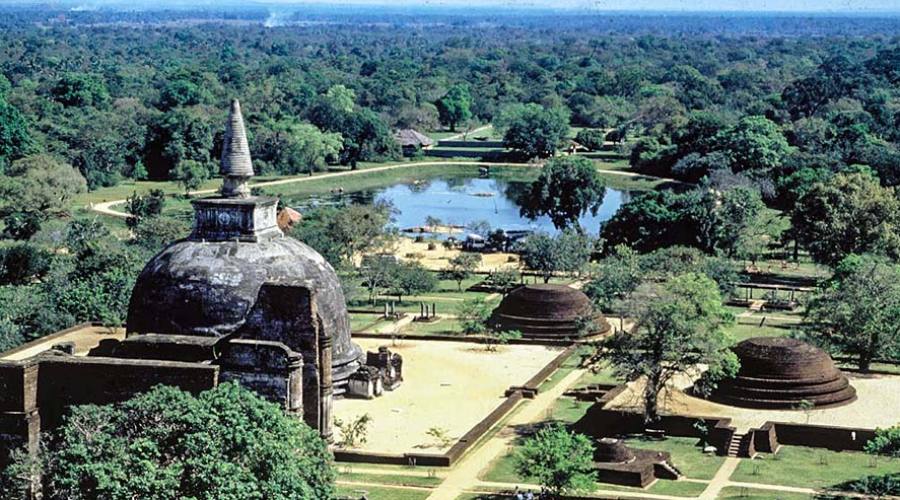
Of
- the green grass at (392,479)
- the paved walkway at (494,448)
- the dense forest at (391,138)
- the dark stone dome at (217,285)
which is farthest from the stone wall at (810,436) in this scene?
the dense forest at (391,138)

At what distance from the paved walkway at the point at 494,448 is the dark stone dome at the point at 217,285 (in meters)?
5.47

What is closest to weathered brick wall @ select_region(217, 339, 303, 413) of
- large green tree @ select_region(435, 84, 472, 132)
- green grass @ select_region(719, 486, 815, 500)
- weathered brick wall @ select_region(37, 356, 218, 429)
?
weathered brick wall @ select_region(37, 356, 218, 429)

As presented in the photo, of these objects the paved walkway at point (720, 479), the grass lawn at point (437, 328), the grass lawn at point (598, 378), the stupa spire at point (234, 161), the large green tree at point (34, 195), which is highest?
the stupa spire at point (234, 161)

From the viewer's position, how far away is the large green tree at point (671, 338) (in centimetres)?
4256

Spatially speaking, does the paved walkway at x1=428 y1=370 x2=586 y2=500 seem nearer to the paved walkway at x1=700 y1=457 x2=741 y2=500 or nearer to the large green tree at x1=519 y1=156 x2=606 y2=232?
the paved walkway at x1=700 y1=457 x2=741 y2=500

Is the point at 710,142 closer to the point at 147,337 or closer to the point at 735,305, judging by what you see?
the point at 735,305

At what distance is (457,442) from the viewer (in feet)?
133

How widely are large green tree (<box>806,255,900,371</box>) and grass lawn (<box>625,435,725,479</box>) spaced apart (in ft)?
31.1

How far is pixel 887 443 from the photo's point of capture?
36.6 m

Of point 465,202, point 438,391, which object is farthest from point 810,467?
point 465,202

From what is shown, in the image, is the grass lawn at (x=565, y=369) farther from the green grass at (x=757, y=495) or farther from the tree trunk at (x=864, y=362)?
the green grass at (x=757, y=495)

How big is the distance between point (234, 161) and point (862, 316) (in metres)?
20.4

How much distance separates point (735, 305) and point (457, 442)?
24.5 meters

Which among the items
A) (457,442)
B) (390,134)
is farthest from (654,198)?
(390,134)
